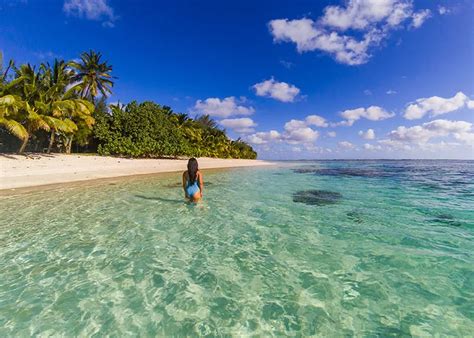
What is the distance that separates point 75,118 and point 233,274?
30.3 metres

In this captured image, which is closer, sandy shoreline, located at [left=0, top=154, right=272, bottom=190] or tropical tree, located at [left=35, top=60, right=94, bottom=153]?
sandy shoreline, located at [left=0, top=154, right=272, bottom=190]

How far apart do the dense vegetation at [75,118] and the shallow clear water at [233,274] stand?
57.4 ft

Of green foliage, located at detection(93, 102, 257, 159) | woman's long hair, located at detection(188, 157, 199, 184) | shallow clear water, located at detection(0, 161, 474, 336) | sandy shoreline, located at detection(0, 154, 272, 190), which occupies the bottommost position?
shallow clear water, located at detection(0, 161, 474, 336)

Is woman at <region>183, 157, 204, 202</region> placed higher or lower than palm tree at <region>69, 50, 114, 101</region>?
lower

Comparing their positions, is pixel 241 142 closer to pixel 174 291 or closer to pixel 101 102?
pixel 101 102

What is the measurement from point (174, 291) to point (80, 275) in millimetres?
1636

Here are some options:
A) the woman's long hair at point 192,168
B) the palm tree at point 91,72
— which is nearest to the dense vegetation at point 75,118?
the palm tree at point 91,72

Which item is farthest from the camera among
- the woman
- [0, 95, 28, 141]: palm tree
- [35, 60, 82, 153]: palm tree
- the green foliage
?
the green foliage

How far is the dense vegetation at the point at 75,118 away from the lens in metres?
20.7

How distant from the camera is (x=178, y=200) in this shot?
10125mm

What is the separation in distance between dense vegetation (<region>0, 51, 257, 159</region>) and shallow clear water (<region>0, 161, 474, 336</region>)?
1750 cm

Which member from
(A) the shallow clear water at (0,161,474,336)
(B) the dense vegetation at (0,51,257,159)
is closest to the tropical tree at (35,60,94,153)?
(B) the dense vegetation at (0,51,257,159)

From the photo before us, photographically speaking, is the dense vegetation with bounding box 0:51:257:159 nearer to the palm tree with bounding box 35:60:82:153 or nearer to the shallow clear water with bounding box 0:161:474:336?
the palm tree with bounding box 35:60:82:153

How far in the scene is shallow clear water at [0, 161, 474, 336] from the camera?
2.87 meters
